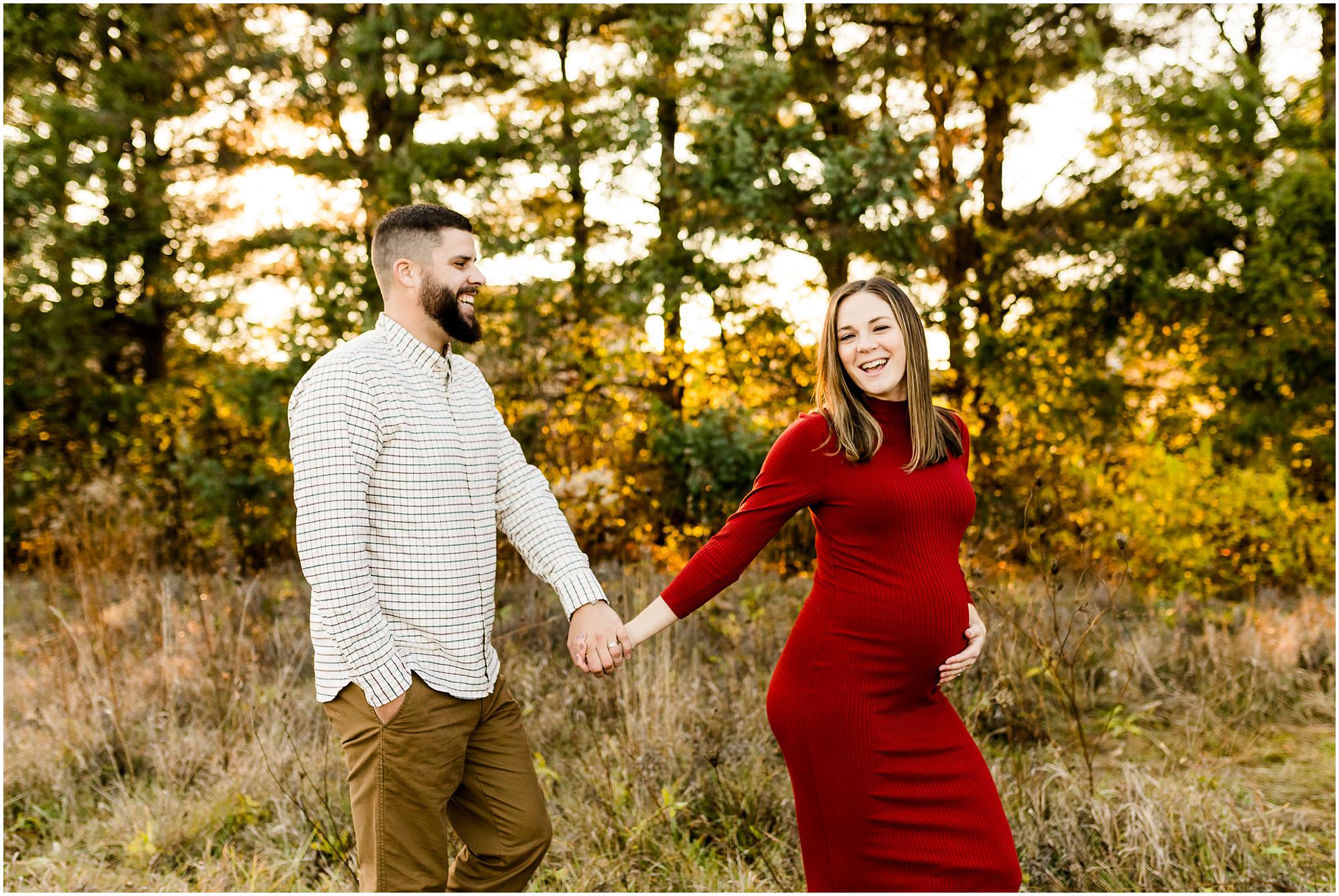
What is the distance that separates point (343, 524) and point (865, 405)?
1.46 m

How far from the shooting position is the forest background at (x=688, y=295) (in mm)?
6020

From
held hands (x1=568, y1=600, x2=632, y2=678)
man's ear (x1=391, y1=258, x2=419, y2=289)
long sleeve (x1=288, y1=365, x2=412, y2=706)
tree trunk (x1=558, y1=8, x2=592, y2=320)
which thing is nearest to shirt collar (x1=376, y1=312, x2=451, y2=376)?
man's ear (x1=391, y1=258, x2=419, y2=289)

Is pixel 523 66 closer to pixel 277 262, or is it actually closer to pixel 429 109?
pixel 429 109

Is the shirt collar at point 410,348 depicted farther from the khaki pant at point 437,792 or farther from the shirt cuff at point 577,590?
the khaki pant at point 437,792

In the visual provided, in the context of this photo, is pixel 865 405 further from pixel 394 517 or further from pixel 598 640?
pixel 394 517

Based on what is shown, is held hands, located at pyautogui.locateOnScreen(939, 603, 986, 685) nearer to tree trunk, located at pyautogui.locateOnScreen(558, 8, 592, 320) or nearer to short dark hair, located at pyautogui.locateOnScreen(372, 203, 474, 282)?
short dark hair, located at pyautogui.locateOnScreen(372, 203, 474, 282)

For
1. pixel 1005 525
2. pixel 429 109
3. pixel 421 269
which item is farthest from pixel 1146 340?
pixel 421 269

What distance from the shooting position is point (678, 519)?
809 cm

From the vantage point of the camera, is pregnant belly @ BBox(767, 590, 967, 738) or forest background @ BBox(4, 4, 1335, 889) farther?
forest background @ BBox(4, 4, 1335, 889)

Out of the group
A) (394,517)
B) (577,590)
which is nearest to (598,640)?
(577,590)

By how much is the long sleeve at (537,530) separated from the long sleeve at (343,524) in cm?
56

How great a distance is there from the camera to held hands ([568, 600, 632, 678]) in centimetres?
282

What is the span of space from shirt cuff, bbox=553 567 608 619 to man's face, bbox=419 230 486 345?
777 millimetres

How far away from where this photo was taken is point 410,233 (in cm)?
270
